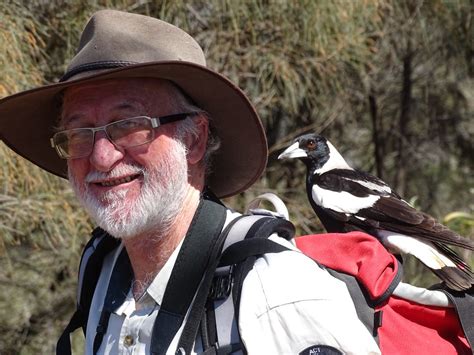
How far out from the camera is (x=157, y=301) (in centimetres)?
168

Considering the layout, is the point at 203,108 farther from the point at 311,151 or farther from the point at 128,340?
the point at 311,151

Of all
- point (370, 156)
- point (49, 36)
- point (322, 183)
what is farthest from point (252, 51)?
point (370, 156)

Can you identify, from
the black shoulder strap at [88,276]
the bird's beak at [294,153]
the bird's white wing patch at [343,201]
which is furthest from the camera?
the bird's beak at [294,153]

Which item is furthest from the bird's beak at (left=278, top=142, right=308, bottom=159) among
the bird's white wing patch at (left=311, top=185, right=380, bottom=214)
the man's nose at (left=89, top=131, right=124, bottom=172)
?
the man's nose at (left=89, top=131, right=124, bottom=172)

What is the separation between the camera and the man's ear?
1.77 meters

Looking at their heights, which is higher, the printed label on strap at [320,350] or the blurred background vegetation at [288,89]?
the printed label on strap at [320,350]

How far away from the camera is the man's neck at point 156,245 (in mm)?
1737

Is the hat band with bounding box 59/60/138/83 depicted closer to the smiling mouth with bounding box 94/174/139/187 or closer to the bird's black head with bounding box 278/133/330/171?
the smiling mouth with bounding box 94/174/139/187

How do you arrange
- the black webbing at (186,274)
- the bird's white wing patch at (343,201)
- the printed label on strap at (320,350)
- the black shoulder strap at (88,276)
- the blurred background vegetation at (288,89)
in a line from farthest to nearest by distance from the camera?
the blurred background vegetation at (288,89) < the bird's white wing patch at (343,201) < the black shoulder strap at (88,276) < the black webbing at (186,274) < the printed label on strap at (320,350)

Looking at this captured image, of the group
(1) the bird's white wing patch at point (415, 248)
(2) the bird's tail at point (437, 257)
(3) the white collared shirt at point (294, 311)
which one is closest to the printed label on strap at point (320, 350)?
(3) the white collared shirt at point (294, 311)

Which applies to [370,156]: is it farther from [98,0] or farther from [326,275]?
[326,275]

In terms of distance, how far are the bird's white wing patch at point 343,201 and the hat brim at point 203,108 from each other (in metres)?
0.83

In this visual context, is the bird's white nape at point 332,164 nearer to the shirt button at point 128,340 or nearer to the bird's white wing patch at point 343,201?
the bird's white wing patch at point 343,201

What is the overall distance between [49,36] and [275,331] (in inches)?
94.4
